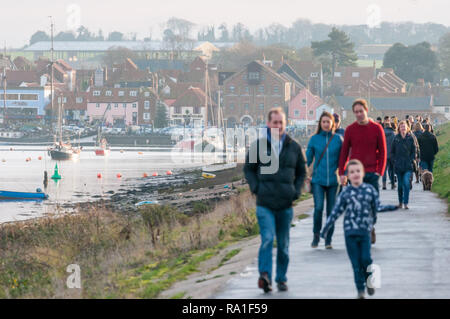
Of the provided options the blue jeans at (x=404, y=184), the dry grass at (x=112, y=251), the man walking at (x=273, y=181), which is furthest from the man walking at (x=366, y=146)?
the blue jeans at (x=404, y=184)

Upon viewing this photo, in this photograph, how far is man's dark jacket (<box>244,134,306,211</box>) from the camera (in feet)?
36.8

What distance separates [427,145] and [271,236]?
14105mm

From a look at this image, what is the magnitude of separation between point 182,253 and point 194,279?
4065mm

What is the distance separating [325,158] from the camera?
1421 cm

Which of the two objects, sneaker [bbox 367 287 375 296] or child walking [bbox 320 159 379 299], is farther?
sneaker [bbox 367 287 375 296]

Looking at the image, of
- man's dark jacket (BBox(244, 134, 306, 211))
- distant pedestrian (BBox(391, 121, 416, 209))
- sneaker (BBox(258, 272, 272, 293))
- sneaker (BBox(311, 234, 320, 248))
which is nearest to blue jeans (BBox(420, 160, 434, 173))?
distant pedestrian (BBox(391, 121, 416, 209))

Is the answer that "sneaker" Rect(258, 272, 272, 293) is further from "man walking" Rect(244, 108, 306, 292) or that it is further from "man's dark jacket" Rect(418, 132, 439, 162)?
"man's dark jacket" Rect(418, 132, 439, 162)

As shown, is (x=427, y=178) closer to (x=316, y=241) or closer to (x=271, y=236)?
(x=316, y=241)

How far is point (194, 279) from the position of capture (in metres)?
14.0

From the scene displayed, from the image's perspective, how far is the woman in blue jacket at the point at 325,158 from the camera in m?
14.1

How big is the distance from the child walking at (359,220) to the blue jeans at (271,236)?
0.80 m

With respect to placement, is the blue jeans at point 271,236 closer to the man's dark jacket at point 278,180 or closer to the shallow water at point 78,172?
the man's dark jacket at point 278,180

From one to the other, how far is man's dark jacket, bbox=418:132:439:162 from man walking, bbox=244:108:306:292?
13.7m

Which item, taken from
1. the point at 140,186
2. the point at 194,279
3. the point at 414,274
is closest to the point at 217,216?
the point at 194,279
